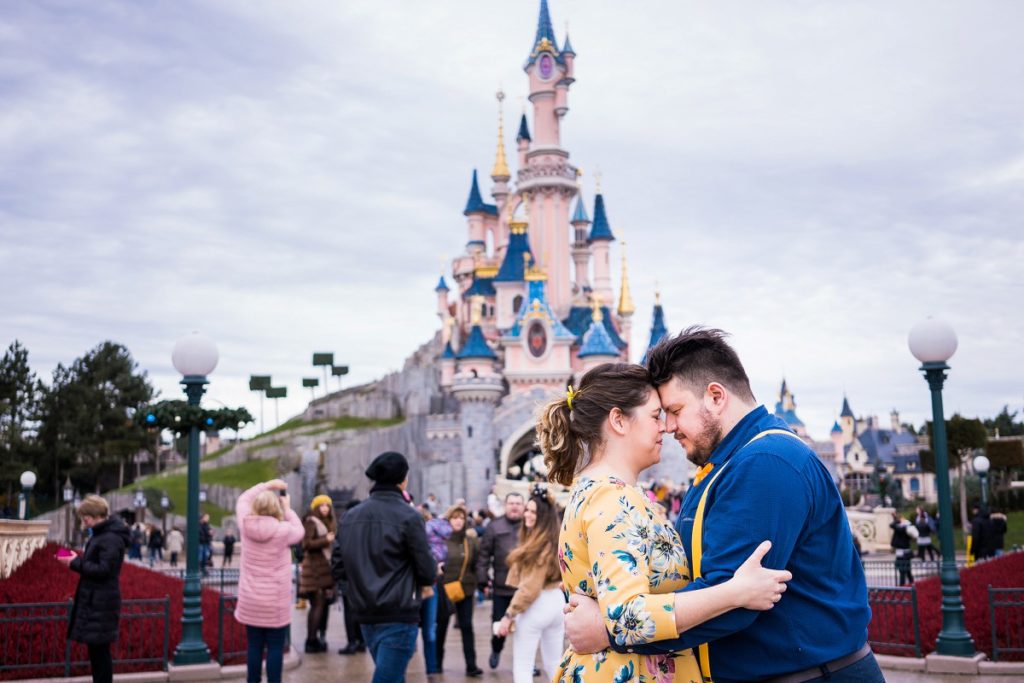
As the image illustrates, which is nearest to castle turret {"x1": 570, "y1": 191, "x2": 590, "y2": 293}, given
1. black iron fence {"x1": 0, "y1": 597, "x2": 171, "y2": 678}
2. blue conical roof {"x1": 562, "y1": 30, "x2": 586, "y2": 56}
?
blue conical roof {"x1": 562, "y1": 30, "x2": 586, "y2": 56}

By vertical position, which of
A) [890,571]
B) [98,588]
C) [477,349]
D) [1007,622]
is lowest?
[890,571]

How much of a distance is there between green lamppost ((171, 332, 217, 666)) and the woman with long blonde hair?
3.78 m

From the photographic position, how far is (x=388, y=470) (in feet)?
18.9

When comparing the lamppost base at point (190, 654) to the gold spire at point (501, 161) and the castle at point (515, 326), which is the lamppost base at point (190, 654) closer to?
the castle at point (515, 326)

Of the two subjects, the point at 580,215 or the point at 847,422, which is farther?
the point at 847,422

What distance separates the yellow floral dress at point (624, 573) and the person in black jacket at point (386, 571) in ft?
8.88

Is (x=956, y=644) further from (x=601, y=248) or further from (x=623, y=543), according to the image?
(x=601, y=248)

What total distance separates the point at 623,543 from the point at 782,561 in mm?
445

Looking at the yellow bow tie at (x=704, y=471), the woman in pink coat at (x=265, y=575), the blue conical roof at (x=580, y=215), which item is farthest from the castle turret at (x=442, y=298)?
the yellow bow tie at (x=704, y=471)

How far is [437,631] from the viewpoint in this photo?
9.73 metres

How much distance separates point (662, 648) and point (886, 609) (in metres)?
7.86

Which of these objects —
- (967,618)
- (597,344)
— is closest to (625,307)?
(597,344)

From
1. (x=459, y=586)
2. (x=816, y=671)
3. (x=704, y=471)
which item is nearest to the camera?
(x=816, y=671)

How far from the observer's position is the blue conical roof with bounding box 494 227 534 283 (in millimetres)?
51812
